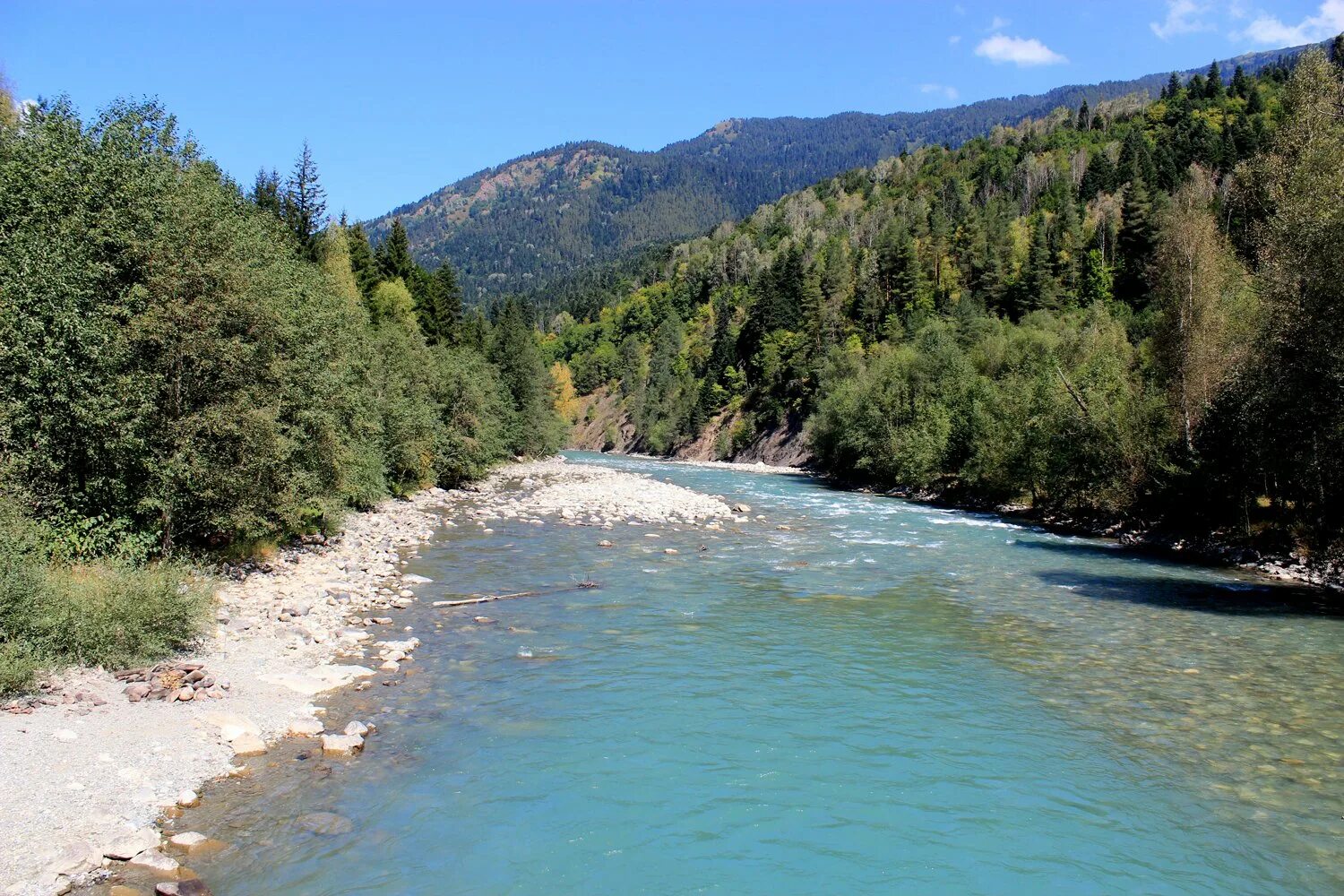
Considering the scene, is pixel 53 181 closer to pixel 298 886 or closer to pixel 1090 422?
pixel 298 886

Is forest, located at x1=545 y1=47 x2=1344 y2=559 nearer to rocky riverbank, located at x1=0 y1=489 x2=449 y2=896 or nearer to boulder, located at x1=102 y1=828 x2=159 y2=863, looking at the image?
rocky riverbank, located at x1=0 y1=489 x2=449 y2=896

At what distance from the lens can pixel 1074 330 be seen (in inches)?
2063

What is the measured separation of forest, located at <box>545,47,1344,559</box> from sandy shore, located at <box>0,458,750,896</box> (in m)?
22.2

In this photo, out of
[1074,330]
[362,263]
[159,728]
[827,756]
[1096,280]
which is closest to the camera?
[159,728]

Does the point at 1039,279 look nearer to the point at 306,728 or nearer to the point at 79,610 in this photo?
the point at 306,728

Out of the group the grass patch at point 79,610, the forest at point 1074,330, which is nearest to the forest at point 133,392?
the grass patch at point 79,610

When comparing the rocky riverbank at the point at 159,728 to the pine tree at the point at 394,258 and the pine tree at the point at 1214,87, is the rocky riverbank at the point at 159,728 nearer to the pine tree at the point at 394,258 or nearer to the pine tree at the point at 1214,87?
the pine tree at the point at 394,258

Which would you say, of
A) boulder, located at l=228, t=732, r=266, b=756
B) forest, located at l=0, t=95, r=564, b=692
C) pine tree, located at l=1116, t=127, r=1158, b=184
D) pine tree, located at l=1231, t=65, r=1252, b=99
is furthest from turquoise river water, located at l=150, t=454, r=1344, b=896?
pine tree, located at l=1231, t=65, r=1252, b=99

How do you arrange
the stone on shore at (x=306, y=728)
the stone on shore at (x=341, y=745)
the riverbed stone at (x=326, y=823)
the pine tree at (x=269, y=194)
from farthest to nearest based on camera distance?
the pine tree at (x=269, y=194) < the stone on shore at (x=306, y=728) < the stone on shore at (x=341, y=745) < the riverbed stone at (x=326, y=823)

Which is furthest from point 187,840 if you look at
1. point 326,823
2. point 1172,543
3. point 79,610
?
point 1172,543

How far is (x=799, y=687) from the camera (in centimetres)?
1255

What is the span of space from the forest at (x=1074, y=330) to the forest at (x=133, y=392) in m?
24.6

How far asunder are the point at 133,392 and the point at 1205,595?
25.3 meters

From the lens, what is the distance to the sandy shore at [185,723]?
A: 6.91 meters
